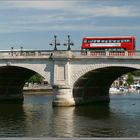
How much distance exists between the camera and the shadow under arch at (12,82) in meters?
69.6

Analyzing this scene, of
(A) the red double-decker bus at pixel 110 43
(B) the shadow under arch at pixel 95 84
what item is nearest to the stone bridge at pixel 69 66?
(B) the shadow under arch at pixel 95 84

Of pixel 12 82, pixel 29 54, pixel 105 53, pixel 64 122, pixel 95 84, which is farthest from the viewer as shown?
pixel 12 82

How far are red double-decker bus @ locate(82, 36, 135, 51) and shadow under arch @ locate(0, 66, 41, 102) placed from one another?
10.8 metres

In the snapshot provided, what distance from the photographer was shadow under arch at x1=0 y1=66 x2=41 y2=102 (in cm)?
6956

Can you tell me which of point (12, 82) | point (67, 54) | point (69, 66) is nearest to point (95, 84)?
point (69, 66)

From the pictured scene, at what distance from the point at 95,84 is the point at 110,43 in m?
7.89

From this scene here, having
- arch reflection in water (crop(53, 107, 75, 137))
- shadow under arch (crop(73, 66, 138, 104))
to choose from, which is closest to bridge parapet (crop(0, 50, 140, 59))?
shadow under arch (crop(73, 66, 138, 104))

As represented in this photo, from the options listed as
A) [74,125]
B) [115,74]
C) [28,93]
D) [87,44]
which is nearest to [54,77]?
[87,44]

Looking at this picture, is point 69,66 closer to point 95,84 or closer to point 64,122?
point 95,84

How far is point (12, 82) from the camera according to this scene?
243 feet

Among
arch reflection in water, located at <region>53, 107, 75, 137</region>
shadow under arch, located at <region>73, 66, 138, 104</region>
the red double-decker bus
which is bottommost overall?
arch reflection in water, located at <region>53, 107, 75, 137</region>

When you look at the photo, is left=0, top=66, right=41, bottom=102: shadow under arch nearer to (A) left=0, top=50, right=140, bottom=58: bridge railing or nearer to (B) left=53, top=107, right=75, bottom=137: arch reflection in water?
(A) left=0, top=50, right=140, bottom=58: bridge railing

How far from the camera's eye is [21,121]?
1666 inches

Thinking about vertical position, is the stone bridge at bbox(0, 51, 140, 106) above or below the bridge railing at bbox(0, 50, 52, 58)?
below
